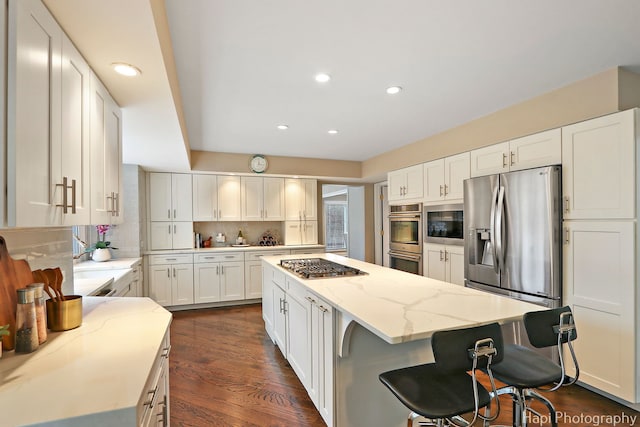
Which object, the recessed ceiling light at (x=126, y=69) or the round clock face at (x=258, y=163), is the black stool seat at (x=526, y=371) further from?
the round clock face at (x=258, y=163)

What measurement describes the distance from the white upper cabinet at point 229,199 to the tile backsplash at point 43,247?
3159mm

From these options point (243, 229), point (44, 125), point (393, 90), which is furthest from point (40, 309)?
point (243, 229)

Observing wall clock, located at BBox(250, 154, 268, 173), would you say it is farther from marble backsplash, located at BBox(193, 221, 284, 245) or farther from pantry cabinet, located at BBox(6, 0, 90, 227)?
pantry cabinet, located at BBox(6, 0, 90, 227)

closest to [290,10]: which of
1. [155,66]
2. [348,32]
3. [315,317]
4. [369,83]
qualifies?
[348,32]

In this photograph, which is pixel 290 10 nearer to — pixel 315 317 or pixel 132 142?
pixel 315 317

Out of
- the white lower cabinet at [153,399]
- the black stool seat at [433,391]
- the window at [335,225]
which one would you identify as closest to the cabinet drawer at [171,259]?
the white lower cabinet at [153,399]

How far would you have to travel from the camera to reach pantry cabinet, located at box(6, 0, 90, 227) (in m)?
0.87

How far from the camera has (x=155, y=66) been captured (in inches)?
62.7

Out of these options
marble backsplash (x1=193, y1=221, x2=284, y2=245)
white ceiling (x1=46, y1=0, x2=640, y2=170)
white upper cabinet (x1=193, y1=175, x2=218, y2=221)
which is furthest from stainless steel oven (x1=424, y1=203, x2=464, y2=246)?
white upper cabinet (x1=193, y1=175, x2=218, y2=221)

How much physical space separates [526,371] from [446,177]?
8.38 ft

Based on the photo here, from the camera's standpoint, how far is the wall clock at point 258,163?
16.2 ft

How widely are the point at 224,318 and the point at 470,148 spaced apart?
3.75 meters

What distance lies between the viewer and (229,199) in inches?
199

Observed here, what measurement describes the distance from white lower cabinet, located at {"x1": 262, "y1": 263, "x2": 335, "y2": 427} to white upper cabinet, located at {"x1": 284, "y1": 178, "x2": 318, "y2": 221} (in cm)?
222
